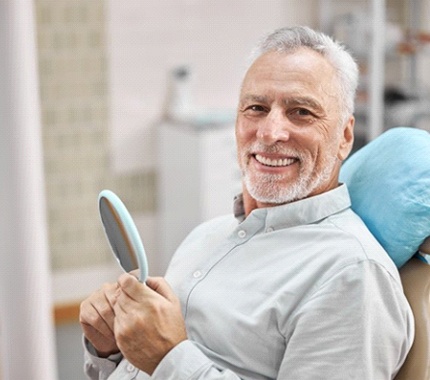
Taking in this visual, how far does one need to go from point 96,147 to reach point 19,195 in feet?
4.89

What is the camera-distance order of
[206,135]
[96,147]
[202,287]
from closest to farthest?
[202,287] < [206,135] < [96,147]

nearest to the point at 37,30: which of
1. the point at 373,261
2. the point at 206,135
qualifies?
the point at 206,135

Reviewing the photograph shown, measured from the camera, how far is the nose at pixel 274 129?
1.54m

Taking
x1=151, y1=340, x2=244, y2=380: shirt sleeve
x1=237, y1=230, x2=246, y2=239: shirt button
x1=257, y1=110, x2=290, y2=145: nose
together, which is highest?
x1=257, y1=110, x2=290, y2=145: nose

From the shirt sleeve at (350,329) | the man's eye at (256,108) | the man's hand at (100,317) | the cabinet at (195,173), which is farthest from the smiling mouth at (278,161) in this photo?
the cabinet at (195,173)

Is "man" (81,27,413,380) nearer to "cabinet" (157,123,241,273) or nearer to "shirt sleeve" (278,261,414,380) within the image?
"shirt sleeve" (278,261,414,380)

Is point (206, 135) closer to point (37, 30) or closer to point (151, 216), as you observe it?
point (151, 216)

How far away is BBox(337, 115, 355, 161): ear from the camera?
64.5 inches

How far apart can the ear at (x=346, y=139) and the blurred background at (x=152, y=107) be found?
202 centimetres

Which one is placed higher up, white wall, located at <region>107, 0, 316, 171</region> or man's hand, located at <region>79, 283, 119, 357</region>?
white wall, located at <region>107, 0, 316, 171</region>

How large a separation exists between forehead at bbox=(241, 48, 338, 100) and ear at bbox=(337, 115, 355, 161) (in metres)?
0.10

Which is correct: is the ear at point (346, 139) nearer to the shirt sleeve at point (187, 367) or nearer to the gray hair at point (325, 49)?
the gray hair at point (325, 49)

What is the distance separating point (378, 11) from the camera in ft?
12.4

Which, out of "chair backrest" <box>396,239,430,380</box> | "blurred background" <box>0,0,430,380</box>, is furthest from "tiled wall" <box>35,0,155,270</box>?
"chair backrest" <box>396,239,430,380</box>
